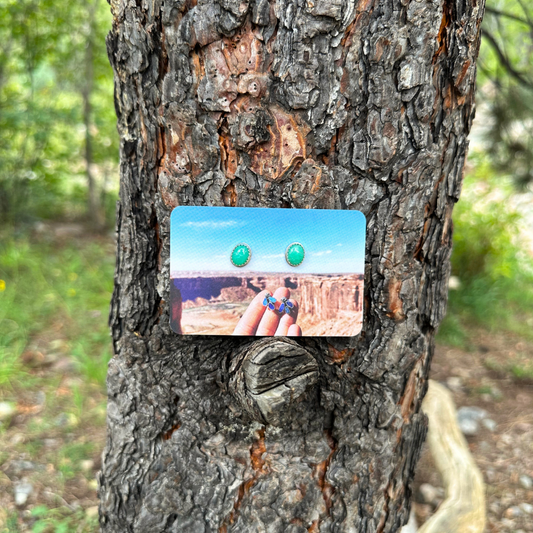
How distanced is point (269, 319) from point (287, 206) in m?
0.23

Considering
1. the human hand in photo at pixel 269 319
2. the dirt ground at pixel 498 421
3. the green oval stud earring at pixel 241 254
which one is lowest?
the dirt ground at pixel 498 421

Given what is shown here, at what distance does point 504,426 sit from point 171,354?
6.99 feet

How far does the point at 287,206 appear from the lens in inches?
37.6

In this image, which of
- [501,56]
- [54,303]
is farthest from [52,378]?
[501,56]

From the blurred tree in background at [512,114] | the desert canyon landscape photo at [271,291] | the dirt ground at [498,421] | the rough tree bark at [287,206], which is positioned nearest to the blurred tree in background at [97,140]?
the blurred tree in background at [512,114]

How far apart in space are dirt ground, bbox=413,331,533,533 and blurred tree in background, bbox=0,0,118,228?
12.1 ft

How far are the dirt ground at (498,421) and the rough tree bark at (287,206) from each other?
102 cm

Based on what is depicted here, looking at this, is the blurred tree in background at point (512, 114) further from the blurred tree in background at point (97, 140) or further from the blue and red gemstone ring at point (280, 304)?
the blue and red gemstone ring at point (280, 304)

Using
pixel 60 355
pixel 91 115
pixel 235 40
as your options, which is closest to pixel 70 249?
pixel 91 115

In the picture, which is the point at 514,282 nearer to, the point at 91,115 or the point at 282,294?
the point at 282,294

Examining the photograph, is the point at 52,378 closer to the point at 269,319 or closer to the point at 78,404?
the point at 78,404

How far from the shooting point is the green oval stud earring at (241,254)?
0.93 m

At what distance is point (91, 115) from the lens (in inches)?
190

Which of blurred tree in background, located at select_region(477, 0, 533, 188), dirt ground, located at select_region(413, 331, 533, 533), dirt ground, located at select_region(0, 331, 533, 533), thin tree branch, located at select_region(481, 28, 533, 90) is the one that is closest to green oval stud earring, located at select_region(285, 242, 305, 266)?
dirt ground, located at select_region(0, 331, 533, 533)
